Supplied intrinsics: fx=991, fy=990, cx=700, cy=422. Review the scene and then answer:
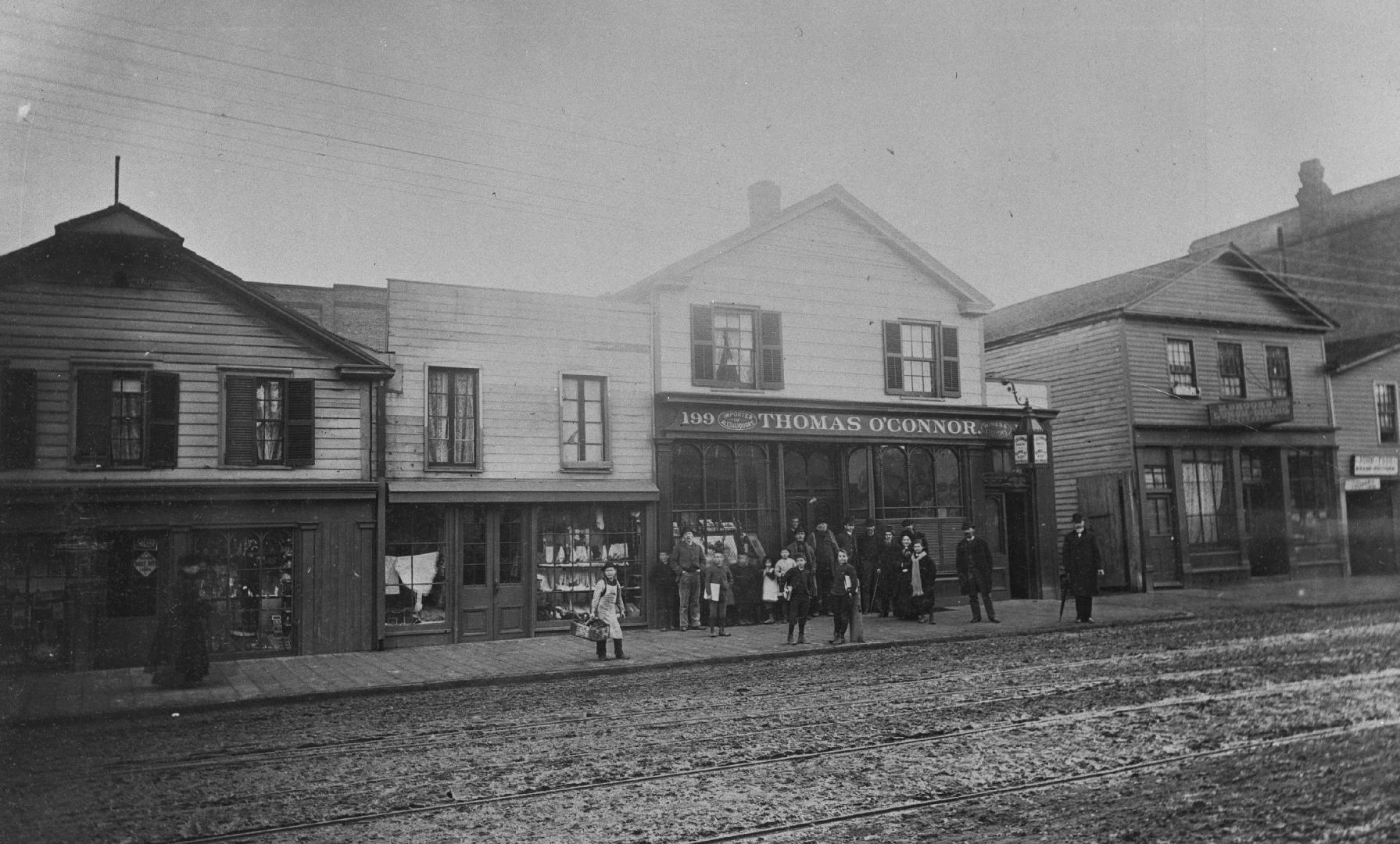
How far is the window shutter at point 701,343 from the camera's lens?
20.9 meters

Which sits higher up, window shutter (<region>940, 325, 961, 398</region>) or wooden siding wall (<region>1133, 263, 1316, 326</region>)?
wooden siding wall (<region>1133, 263, 1316, 326</region>)

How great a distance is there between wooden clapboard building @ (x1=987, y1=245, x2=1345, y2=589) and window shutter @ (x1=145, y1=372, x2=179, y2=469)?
21.3m

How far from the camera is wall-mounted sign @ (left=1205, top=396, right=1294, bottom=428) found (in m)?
26.2

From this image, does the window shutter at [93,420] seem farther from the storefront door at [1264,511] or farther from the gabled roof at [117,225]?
the storefront door at [1264,511]

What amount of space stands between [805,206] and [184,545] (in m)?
14.1

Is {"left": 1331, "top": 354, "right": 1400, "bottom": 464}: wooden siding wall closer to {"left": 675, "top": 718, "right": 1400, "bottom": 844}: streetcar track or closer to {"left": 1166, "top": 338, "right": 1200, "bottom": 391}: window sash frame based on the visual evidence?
{"left": 1166, "top": 338, "right": 1200, "bottom": 391}: window sash frame

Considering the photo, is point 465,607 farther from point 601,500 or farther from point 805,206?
point 805,206

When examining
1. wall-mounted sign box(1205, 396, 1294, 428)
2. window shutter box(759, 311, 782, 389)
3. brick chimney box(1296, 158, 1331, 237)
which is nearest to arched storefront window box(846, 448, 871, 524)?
window shutter box(759, 311, 782, 389)

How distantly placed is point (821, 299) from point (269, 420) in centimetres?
1182

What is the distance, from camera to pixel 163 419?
16000 mm

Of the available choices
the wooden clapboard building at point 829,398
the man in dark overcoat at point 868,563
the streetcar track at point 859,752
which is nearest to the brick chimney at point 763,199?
the wooden clapboard building at point 829,398

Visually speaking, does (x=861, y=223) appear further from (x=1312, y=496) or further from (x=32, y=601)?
(x=32, y=601)

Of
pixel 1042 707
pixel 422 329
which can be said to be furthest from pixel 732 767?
pixel 422 329

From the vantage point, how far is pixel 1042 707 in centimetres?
973
